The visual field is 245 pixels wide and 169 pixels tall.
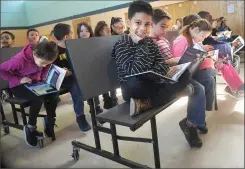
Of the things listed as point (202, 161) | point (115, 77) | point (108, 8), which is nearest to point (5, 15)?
point (108, 8)

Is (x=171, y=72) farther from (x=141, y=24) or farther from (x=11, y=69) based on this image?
(x=11, y=69)

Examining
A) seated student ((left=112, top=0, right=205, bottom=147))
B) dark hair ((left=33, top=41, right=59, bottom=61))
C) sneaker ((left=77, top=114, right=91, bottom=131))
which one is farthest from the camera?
sneaker ((left=77, top=114, right=91, bottom=131))

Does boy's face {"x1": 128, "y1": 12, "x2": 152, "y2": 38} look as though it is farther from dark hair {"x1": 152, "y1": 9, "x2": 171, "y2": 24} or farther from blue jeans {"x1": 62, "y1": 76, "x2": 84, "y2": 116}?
blue jeans {"x1": 62, "y1": 76, "x2": 84, "y2": 116}

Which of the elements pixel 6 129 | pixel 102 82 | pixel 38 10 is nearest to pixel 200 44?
pixel 102 82

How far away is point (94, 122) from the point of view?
1.34 m

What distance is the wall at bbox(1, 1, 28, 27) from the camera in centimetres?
817

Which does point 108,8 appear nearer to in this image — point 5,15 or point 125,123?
point 5,15

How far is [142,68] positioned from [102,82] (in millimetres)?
347

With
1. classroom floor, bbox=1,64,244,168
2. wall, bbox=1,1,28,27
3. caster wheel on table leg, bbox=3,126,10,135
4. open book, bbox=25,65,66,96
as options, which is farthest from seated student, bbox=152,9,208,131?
wall, bbox=1,1,28,27

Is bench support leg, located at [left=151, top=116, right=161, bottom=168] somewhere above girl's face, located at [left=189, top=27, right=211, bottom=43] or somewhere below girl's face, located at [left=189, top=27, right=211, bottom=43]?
below

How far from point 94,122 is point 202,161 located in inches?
26.0

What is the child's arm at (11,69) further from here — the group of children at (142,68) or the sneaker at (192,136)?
Answer: the sneaker at (192,136)

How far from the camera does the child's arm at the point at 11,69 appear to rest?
5.22ft

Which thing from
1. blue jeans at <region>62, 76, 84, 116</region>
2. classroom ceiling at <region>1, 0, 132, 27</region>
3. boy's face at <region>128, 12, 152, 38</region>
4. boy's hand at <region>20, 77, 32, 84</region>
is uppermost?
classroom ceiling at <region>1, 0, 132, 27</region>
